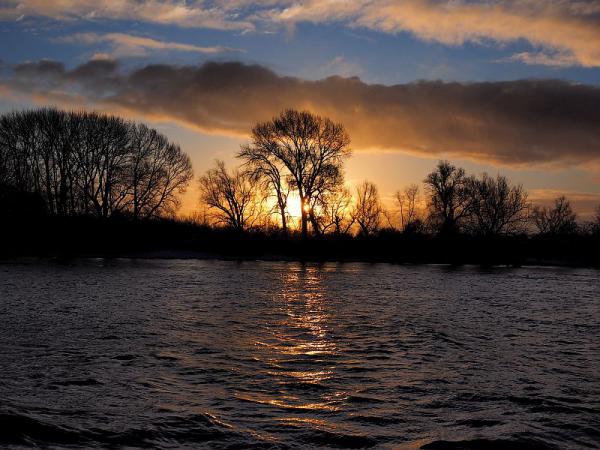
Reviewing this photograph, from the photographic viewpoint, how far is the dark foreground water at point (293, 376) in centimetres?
701

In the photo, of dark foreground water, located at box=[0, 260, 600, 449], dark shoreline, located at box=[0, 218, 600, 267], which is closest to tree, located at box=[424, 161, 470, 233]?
dark shoreline, located at box=[0, 218, 600, 267]

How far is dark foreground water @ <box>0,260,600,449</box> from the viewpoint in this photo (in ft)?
23.0

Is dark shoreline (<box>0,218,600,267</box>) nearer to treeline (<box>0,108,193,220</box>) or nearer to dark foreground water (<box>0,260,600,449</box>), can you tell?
treeline (<box>0,108,193,220</box>)

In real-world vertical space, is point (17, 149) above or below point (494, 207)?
above

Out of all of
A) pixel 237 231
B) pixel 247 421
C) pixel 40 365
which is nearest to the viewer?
pixel 247 421

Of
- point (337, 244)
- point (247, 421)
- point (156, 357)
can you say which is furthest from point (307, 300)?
point (337, 244)

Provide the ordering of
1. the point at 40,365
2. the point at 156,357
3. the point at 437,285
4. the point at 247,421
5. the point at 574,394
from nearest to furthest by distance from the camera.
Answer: the point at 247,421, the point at 574,394, the point at 40,365, the point at 156,357, the point at 437,285

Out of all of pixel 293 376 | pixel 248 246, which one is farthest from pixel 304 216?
pixel 293 376

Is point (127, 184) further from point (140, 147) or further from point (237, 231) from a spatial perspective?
point (237, 231)

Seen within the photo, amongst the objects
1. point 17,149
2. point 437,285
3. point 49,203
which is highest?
point 17,149

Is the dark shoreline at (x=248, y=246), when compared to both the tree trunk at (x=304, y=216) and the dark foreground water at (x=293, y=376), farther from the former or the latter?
the dark foreground water at (x=293, y=376)

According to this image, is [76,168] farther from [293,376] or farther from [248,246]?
[293,376]

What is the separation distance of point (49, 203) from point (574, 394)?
70.3 m

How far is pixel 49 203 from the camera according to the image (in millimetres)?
69062
